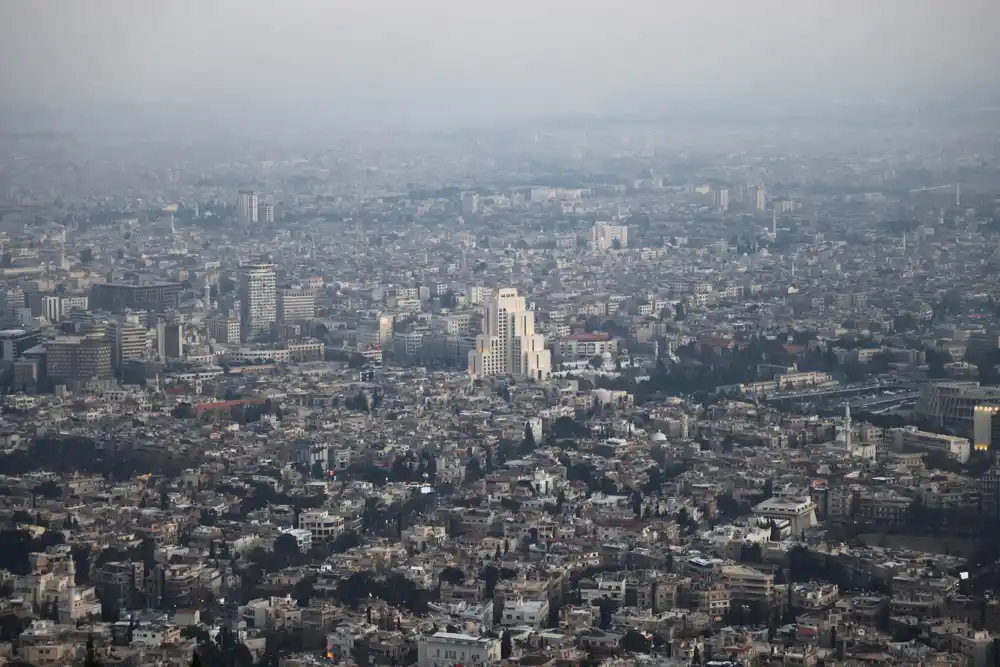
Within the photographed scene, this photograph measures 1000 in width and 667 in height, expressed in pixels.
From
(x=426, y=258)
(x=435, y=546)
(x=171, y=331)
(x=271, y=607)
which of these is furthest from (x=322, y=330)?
(x=271, y=607)

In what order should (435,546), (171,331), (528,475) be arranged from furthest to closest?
(171,331) → (528,475) → (435,546)

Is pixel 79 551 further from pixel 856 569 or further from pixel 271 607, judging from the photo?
pixel 856 569

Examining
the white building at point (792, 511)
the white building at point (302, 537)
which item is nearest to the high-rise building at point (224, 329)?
the white building at point (302, 537)

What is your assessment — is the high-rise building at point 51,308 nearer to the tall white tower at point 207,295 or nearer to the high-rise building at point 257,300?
the tall white tower at point 207,295

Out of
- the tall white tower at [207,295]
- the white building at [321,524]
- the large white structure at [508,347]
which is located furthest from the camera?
the tall white tower at [207,295]

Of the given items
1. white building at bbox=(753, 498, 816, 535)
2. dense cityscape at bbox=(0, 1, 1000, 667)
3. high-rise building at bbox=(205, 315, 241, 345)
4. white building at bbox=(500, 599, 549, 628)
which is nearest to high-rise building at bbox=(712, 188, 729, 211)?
dense cityscape at bbox=(0, 1, 1000, 667)

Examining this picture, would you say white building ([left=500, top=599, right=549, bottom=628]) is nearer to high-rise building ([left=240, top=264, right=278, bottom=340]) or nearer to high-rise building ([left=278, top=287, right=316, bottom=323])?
high-rise building ([left=240, top=264, right=278, bottom=340])
